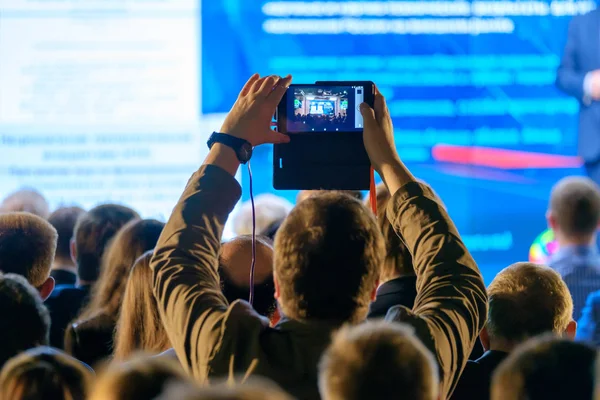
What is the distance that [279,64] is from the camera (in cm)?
497

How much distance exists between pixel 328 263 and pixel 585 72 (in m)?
4.16

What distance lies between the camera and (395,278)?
85.7 inches

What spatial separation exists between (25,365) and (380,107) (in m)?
0.86

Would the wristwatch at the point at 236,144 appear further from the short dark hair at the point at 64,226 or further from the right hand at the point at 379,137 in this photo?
the short dark hair at the point at 64,226

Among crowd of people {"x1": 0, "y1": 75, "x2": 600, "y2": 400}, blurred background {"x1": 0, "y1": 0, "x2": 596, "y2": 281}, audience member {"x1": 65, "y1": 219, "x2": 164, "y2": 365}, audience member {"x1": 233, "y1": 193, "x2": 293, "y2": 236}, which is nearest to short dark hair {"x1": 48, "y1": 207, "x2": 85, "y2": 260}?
audience member {"x1": 65, "y1": 219, "x2": 164, "y2": 365}

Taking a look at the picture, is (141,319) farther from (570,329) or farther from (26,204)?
(26,204)

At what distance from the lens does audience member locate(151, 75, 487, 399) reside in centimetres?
124

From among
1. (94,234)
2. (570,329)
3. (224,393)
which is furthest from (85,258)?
(224,393)

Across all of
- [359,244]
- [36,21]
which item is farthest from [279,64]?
[359,244]

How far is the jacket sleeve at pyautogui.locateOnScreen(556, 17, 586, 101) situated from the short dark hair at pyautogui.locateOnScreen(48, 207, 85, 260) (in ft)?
10.0

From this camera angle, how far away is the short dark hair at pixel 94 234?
2791mm

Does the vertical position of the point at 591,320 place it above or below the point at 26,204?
below

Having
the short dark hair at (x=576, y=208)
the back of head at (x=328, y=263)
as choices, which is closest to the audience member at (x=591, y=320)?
the short dark hair at (x=576, y=208)

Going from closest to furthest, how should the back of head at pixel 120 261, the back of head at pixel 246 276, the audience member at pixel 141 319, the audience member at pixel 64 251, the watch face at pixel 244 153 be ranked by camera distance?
the watch face at pixel 244 153, the back of head at pixel 246 276, the audience member at pixel 141 319, the back of head at pixel 120 261, the audience member at pixel 64 251
